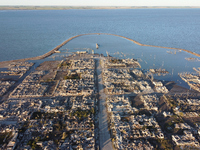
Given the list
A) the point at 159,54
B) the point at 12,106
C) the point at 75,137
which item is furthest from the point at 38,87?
the point at 159,54

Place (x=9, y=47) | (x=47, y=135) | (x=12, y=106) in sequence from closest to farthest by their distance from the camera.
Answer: (x=47, y=135)
(x=12, y=106)
(x=9, y=47)

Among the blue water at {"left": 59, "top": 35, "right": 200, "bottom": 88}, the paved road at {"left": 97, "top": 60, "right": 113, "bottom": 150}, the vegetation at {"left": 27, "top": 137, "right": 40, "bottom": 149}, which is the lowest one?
the vegetation at {"left": 27, "top": 137, "right": 40, "bottom": 149}

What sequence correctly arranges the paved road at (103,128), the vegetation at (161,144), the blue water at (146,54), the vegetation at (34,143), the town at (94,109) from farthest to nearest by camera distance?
the blue water at (146,54) < the town at (94,109) < the paved road at (103,128) < the vegetation at (161,144) < the vegetation at (34,143)

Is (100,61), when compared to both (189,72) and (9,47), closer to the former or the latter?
(189,72)

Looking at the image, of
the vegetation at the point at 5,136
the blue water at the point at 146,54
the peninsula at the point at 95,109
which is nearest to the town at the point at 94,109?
the peninsula at the point at 95,109

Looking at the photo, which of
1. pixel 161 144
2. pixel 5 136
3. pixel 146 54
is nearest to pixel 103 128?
pixel 161 144

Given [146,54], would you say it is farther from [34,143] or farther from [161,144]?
[34,143]

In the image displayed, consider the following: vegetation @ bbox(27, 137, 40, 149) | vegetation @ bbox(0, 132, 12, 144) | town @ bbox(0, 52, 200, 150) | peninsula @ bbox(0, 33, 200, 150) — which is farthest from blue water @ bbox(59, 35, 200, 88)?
vegetation @ bbox(0, 132, 12, 144)

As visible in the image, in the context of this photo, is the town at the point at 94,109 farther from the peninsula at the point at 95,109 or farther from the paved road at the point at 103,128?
the paved road at the point at 103,128

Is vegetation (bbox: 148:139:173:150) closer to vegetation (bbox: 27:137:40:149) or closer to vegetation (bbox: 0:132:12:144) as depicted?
vegetation (bbox: 27:137:40:149)
